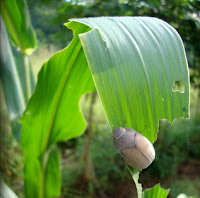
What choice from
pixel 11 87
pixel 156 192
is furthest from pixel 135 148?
pixel 11 87

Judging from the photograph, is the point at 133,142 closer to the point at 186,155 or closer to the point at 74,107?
the point at 74,107

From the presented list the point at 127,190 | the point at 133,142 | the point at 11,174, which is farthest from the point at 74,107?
the point at 11,174

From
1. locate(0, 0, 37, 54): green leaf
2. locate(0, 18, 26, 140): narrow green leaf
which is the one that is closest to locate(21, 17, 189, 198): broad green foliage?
locate(0, 0, 37, 54): green leaf

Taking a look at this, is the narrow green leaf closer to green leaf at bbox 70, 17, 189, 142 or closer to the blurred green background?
the blurred green background

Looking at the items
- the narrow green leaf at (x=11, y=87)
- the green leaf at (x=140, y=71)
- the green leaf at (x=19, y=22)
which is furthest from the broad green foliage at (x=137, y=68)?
the narrow green leaf at (x=11, y=87)

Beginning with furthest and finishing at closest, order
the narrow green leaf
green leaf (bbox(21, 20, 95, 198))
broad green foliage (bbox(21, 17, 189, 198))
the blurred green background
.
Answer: the blurred green background < the narrow green leaf < green leaf (bbox(21, 20, 95, 198)) < broad green foliage (bbox(21, 17, 189, 198))
